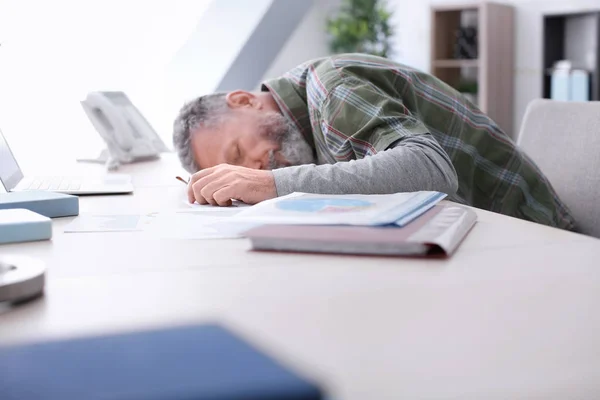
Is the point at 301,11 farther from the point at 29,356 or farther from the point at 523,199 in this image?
the point at 29,356

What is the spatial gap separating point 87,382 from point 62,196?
100cm

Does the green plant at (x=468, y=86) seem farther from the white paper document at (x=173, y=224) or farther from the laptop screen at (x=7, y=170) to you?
the white paper document at (x=173, y=224)

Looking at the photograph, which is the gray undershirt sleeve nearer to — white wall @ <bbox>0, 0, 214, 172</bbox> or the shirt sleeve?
the shirt sleeve

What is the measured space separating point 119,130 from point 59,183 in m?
0.68

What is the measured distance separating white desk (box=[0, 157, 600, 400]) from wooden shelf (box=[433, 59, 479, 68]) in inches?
190

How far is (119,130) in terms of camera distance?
7.95 feet

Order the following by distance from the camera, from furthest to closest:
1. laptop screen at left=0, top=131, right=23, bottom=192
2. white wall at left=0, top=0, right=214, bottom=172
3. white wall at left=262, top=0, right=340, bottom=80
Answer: white wall at left=262, top=0, right=340, bottom=80 < white wall at left=0, top=0, right=214, bottom=172 < laptop screen at left=0, top=131, right=23, bottom=192

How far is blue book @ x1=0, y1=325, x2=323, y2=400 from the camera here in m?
0.35

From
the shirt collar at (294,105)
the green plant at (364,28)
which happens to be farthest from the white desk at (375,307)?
the green plant at (364,28)

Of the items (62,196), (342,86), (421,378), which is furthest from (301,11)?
(421,378)

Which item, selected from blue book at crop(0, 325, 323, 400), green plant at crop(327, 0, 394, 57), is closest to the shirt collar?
blue book at crop(0, 325, 323, 400)

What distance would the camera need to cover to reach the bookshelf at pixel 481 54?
5.55m

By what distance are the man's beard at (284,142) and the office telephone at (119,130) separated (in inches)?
25.5

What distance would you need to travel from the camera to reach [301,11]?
460cm
